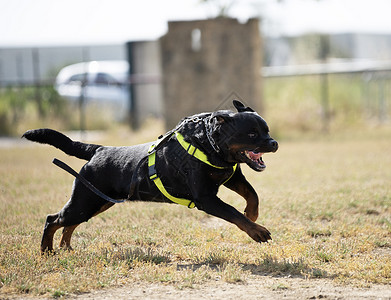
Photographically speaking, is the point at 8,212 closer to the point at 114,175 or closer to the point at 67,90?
the point at 114,175

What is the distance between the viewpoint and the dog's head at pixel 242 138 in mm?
4793

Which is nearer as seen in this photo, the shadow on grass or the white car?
the shadow on grass

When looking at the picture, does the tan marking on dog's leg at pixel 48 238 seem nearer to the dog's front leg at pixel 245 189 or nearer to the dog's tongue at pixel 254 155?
the dog's front leg at pixel 245 189

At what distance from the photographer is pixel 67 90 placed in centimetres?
2108

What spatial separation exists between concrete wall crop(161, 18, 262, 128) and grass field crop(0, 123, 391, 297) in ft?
20.5

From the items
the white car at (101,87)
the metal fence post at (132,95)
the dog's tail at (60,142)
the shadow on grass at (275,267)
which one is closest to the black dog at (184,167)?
the dog's tail at (60,142)

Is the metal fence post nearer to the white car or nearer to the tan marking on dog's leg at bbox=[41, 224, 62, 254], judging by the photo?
the white car

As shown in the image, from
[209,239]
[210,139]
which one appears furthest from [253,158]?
[209,239]

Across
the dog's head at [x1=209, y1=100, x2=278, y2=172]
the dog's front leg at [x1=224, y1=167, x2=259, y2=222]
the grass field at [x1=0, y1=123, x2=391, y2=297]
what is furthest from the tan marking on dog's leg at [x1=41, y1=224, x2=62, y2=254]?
the dog's head at [x1=209, y1=100, x2=278, y2=172]

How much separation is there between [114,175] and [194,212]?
6.99 feet

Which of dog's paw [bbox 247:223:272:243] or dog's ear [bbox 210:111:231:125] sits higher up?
dog's ear [bbox 210:111:231:125]

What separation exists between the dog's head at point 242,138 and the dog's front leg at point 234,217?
38 cm

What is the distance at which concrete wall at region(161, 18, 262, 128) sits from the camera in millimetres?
16078

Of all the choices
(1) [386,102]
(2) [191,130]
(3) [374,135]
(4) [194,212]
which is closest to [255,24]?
(3) [374,135]
